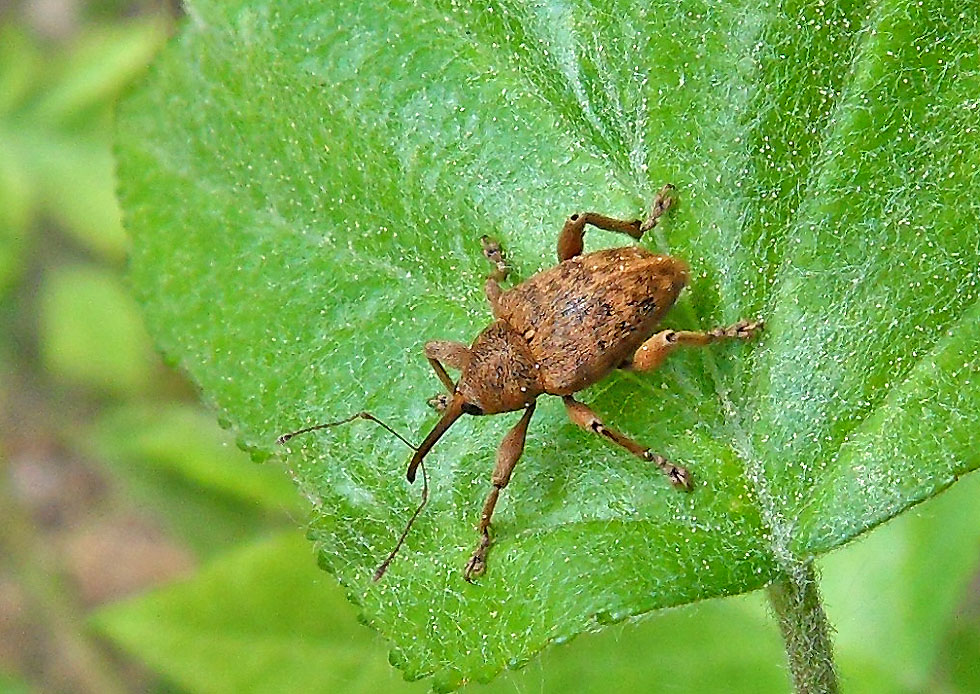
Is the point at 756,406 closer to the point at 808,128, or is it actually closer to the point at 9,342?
the point at 808,128

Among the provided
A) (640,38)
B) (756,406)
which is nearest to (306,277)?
(640,38)

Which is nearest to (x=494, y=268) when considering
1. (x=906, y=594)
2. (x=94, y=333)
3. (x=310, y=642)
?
(x=310, y=642)

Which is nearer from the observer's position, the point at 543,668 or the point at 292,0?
the point at 292,0

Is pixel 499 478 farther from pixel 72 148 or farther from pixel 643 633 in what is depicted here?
pixel 72 148

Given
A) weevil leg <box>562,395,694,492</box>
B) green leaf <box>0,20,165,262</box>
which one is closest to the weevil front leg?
weevil leg <box>562,395,694,492</box>

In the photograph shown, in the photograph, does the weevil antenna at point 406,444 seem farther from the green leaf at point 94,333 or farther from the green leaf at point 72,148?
the green leaf at point 72,148

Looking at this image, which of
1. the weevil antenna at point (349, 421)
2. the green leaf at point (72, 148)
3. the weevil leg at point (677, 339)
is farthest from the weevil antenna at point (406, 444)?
the green leaf at point (72, 148)
